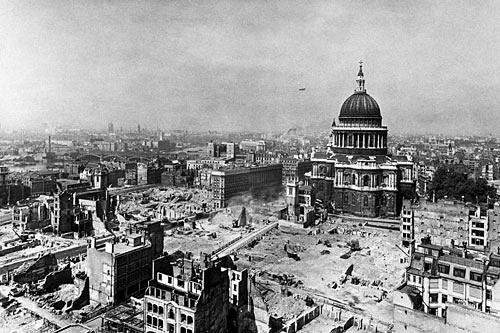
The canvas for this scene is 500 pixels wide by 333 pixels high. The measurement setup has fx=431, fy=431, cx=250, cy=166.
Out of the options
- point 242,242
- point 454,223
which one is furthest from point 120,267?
point 454,223

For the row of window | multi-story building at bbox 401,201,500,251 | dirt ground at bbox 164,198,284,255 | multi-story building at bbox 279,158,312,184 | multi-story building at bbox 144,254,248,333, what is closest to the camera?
multi-story building at bbox 144,254,248,333

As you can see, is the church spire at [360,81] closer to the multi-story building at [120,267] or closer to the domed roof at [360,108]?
the domed roof at [360,108]

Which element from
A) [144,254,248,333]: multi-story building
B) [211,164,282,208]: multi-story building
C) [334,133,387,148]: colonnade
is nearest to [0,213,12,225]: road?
[211,164,282,208]: multi-story building

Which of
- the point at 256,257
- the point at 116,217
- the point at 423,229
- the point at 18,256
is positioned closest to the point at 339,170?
the point at 423,229

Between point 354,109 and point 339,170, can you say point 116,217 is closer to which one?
point 339,170

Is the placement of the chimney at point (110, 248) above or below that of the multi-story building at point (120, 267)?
above

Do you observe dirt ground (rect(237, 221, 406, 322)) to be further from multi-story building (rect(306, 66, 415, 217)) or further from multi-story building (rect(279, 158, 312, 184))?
multi-story building (rect(279, 158, 312, 184))

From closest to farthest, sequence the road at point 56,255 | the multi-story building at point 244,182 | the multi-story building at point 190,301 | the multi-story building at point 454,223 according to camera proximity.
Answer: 1. the multi-story building at point 190,301
2. the road at point 56,255
3. the multi-story building at point 454,223
4. the multi-story building at point 244,182

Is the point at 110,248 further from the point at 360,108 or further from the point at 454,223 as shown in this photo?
the point at 360,108

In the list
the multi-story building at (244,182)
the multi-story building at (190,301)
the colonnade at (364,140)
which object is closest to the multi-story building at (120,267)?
the multi-story building at (190,301)
